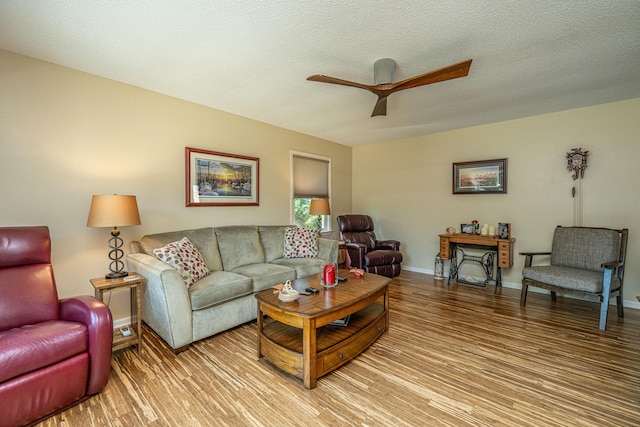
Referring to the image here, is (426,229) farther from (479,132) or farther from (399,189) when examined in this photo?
(479,132)

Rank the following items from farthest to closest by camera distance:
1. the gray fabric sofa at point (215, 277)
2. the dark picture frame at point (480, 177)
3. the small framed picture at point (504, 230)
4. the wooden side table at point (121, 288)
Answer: the dark picture frame at point (480, 177)
the small framed picture at point (504, 230)
the gray fabric sofa at point (215, 277)
the wooden side table at point (121, 288)

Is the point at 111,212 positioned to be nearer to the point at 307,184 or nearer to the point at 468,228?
the point at 307,184

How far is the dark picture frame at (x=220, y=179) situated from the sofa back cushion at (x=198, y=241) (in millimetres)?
408

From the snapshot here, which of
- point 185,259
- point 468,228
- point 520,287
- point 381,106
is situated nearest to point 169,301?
point 185,259

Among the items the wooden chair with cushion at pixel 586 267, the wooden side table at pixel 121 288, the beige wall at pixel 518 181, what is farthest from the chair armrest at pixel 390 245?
the wooden side table at pixel 121 288

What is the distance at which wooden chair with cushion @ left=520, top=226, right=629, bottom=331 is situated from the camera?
2.78m

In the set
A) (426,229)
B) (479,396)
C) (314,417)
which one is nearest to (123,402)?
(314,417)

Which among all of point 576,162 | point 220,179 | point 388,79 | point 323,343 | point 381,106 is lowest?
point 323,343

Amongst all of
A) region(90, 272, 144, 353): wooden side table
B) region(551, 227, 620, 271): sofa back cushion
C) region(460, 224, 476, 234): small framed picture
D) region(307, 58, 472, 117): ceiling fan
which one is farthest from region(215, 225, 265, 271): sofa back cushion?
region(551, 227, 620, 271): sofa back cushion

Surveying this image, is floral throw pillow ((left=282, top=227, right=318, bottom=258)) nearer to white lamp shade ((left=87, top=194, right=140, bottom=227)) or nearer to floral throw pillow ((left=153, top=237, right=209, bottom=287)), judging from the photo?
floral throw pillow ((left=153, top=237, right=209, bottom=287))

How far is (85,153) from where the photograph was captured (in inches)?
102

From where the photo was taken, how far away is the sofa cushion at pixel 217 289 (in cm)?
242

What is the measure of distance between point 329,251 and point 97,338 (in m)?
2.69

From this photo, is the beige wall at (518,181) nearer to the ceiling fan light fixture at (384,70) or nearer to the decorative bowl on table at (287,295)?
the ceiling fan light fixture at (384,70)
